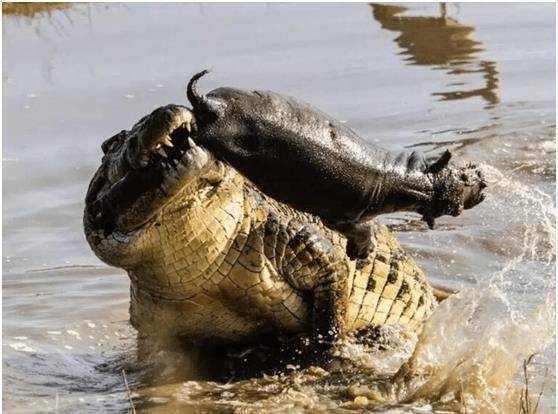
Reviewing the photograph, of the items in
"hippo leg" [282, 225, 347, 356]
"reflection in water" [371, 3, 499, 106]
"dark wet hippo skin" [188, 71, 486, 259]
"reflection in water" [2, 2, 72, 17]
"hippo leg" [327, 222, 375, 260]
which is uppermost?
"dark wet hippo skin" [188, 71, 486, 259]

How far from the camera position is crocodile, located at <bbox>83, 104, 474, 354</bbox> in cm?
493

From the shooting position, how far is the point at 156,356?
5.75 meters

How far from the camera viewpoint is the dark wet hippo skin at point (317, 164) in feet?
12.3

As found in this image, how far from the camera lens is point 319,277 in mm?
5504

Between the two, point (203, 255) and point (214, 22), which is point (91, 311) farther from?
point (214, 22)

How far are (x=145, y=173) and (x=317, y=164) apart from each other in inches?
23.8

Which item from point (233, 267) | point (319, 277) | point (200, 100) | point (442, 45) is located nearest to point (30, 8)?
point (442, 45)

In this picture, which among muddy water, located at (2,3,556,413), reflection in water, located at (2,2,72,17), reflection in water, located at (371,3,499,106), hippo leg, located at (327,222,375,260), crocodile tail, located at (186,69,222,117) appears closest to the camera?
crocodile tail, located at (186,69,222,117)

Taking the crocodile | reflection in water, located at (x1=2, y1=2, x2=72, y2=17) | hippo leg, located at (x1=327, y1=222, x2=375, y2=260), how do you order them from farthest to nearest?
reflection in water, located at (x1=2, y1=2, x2=72, y2=17)
the crocodile
hippo leg, located at (x1=327, y1=222, x2=375, y2=260)

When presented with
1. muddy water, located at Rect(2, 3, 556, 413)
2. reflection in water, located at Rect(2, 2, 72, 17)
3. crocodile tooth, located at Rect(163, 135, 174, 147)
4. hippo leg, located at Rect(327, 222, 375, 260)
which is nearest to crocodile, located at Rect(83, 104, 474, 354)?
muddy water, located at Rect(2, 3, 556, 413)

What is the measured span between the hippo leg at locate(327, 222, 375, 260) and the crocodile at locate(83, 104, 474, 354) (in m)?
0.79

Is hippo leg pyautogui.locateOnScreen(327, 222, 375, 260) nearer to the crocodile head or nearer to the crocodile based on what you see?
→ the crocodile head

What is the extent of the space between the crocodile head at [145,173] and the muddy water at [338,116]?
0.93m

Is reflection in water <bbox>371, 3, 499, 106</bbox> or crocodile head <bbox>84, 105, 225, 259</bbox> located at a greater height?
crocodile head <bbox>84, 105, 225, 259</bbox>
